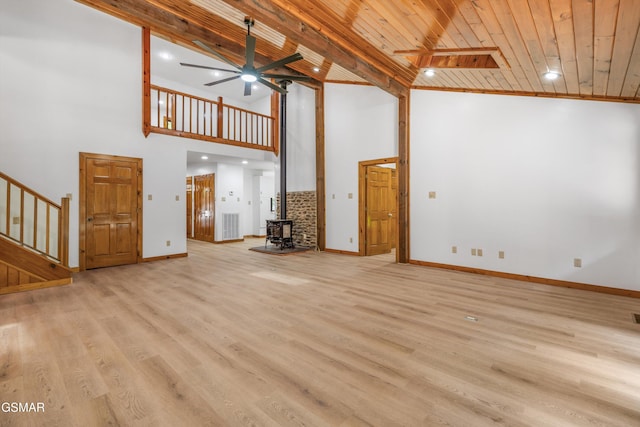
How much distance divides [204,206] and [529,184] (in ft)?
28.5

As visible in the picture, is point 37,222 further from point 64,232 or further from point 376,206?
point 376,206

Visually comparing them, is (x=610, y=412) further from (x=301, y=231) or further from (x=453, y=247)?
(x=301, y=231)

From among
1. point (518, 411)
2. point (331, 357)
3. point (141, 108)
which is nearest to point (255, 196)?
point (141, 108)

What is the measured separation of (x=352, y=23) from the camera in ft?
12.6

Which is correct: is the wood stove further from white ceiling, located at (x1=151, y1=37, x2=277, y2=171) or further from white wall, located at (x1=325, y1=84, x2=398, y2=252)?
white ceiling, located at (x1=151, y1=37, x2=277, y2=171)

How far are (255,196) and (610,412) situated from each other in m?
10.0

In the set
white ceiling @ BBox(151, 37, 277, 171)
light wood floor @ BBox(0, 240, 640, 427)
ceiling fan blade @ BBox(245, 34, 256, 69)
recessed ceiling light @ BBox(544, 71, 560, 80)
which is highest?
white ceiling @ BBox(151, 37, 277, 171)

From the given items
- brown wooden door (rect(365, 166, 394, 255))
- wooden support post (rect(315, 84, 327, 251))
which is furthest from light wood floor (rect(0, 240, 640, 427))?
wooden support post (rect(315, 84, 327, 251))

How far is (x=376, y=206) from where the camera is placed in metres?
7.23

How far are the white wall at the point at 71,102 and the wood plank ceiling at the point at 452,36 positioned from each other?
→ 1.92 ft

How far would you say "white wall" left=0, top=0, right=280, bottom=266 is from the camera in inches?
188

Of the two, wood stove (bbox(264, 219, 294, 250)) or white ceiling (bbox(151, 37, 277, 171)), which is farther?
wood stove (bbox(264, 219, 294, 250))

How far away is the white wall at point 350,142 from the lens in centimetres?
651

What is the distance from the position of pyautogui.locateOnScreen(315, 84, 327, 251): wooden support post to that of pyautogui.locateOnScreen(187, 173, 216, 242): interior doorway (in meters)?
3.69
